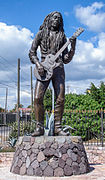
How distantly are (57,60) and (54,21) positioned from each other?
899 millimetres

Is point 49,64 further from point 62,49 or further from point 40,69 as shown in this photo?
point 62,49

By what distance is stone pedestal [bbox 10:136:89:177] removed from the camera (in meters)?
4.93

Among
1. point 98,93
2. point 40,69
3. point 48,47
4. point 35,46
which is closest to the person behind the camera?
point 40,69

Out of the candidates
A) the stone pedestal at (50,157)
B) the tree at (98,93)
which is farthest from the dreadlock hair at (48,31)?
the tree at (98,93)

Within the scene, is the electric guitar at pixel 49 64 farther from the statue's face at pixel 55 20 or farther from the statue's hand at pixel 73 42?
the statue's face at pixel 55 20

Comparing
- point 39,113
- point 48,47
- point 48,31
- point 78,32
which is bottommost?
point 39,113

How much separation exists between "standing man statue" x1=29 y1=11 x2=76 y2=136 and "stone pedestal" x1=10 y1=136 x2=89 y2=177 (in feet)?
1.22

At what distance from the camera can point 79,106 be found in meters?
13.6

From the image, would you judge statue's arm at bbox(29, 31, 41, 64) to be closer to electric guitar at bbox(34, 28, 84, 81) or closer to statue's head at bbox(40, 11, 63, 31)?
statue's head at bbox(40, 11, 63, 31)

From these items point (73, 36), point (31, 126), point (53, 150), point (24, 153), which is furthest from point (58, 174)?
point (31, 126)

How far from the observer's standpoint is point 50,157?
5047 mm

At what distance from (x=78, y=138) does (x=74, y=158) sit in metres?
0.44

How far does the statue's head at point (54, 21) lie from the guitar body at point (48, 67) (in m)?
0.76

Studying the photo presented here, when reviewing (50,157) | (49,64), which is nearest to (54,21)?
(49,64)
